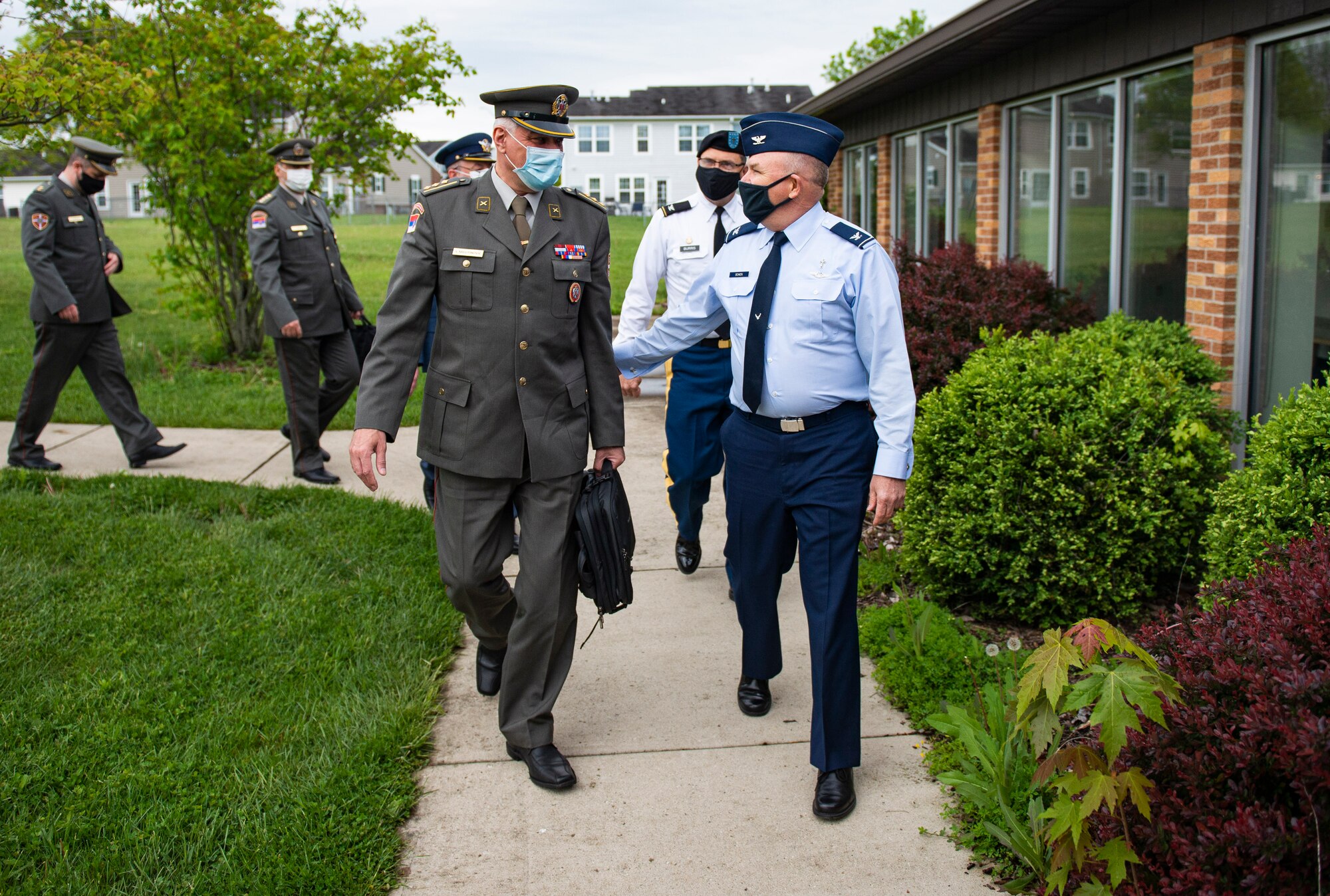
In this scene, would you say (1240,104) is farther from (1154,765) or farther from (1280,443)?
(1154,765)

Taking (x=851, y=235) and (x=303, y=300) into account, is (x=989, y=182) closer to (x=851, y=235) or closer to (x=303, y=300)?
(x=303, y=300)

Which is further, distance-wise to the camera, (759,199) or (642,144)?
(642,144)

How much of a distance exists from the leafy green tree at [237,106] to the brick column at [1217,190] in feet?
25.3

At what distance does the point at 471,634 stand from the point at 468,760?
3.97ft

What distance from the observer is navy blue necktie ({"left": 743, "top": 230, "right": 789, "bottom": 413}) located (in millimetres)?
3750

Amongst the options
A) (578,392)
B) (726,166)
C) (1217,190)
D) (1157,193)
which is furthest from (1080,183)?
(578,392)

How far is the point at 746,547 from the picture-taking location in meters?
3.99

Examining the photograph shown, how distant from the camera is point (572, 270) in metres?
3.88

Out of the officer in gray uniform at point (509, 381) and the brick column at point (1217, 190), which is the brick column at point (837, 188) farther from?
the officer in gray uniform at point (509, 381)

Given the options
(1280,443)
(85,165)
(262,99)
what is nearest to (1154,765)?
(1280,443)

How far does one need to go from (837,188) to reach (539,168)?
16.0 m

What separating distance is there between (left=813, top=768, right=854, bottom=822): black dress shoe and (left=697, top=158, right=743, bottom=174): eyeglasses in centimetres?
286

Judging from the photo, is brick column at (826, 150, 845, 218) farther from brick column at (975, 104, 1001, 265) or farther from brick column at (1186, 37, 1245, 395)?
brick column at (1186, 37, 1245, 395)

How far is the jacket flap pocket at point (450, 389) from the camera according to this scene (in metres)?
3.82
